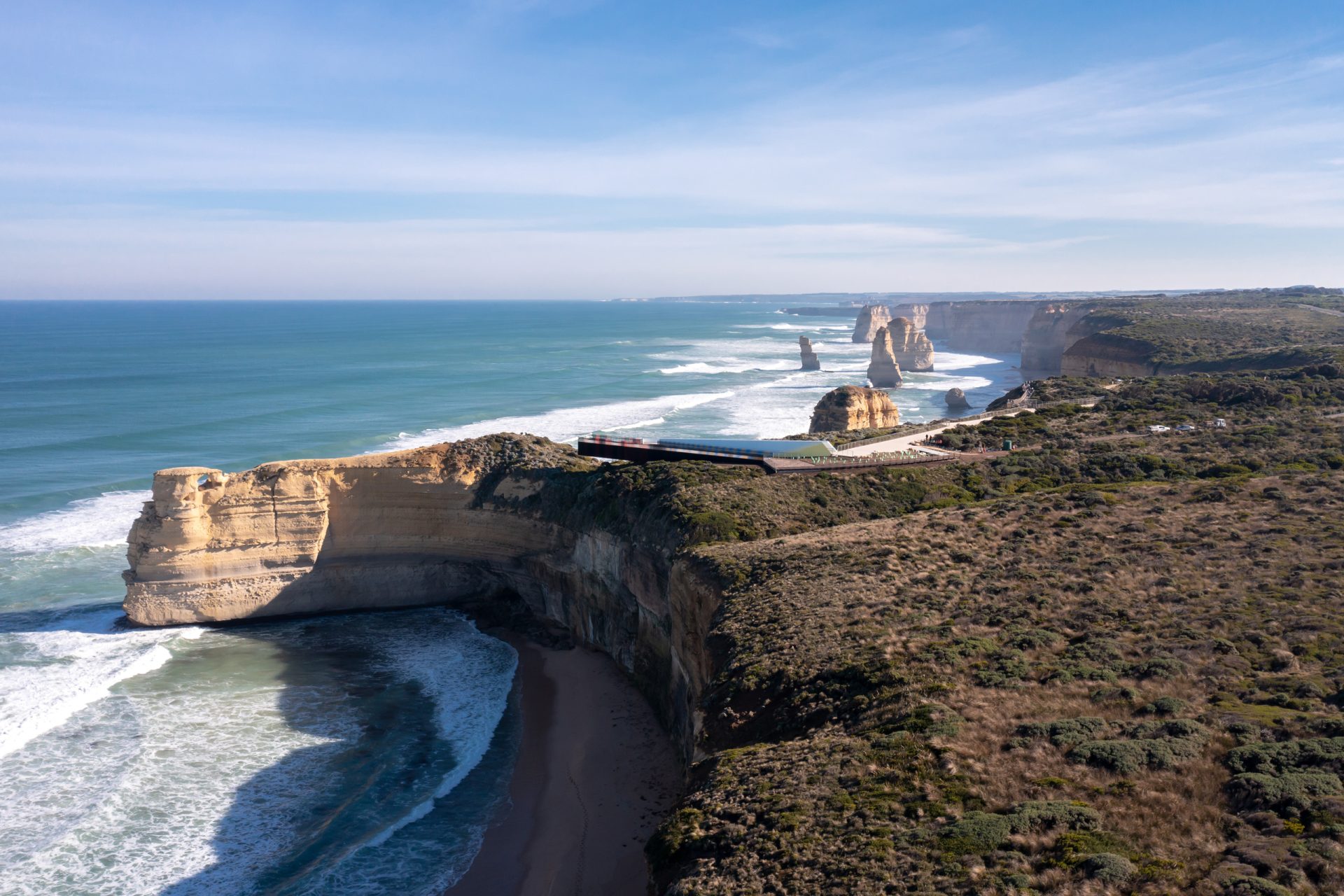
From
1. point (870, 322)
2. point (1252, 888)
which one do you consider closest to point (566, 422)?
point (1252, 888)

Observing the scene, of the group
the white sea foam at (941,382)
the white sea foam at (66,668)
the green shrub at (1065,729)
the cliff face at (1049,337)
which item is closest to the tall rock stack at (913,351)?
the white sea foam at (941,382)

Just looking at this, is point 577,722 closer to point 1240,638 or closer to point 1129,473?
point 1240,638

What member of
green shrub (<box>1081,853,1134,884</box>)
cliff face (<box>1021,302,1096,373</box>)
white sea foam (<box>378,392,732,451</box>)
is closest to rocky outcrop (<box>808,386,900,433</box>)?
white sea foam (<box>378,392,732,451</box>)

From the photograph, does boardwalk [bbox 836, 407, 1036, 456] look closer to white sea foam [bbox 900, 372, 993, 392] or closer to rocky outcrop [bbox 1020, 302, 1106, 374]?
white sea foam [bbox 900, 372, 993, 392]

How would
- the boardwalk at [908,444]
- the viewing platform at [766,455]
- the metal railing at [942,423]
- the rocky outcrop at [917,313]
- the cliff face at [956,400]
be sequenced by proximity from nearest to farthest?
the viewing platform at [766,455] < the boardwalk at [908,444] < the metal railing at [942,423] < the cliff face at [956,400] < the rocky outcrop at [917,313]

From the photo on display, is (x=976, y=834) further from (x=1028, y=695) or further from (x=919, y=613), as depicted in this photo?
(x=919, y=613)

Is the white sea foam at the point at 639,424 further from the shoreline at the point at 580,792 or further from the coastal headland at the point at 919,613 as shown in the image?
the shoreline at the point at 580,792
